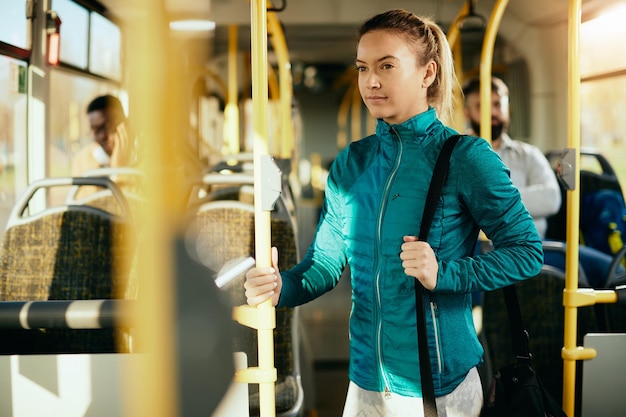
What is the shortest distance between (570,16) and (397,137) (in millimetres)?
708

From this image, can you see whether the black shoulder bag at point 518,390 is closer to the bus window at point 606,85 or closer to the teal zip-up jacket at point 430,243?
the teal zip-up jacket at point 430,243

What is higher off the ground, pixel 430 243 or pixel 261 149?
pixel 261 149

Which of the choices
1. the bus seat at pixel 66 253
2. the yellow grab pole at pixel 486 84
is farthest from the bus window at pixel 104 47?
the yellow grab pole at pixel 486 84

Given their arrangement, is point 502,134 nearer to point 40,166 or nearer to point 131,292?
point 131,292

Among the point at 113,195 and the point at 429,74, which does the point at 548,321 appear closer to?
the point at 429,74

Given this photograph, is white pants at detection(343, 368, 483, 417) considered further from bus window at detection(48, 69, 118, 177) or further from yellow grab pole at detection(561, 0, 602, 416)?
bus window at detection(48, 69, 118, 177)

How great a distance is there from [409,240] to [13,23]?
2.54 metres

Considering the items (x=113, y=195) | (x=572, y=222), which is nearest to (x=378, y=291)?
(x=572, y=222)

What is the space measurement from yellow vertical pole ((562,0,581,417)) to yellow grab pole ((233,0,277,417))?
33.1 inches

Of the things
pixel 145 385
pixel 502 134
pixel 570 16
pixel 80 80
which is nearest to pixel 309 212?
pixel 80 80

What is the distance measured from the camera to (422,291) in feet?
4.39

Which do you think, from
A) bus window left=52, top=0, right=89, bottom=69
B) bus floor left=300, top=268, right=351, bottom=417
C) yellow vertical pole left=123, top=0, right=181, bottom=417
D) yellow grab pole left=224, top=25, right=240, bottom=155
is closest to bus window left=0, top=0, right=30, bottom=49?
bus window left=52, top=0, right=89, bottom=69

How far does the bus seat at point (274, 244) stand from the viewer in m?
2.43

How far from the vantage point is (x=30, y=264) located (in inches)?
106
